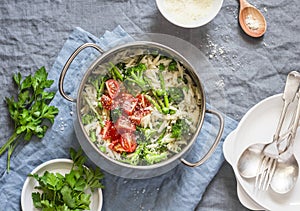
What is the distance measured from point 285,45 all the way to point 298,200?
456mm

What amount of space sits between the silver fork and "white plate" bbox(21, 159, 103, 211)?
46 centimetres

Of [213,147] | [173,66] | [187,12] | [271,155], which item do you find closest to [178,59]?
[173,66]

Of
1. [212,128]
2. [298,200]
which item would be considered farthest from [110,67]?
[298,200]

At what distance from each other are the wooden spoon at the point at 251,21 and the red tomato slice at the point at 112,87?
1.38ft

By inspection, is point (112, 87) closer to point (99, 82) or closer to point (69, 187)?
point (99, 82)

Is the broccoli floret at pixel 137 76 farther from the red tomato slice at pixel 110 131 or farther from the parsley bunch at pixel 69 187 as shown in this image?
the parsley bunch at pixel 69 187

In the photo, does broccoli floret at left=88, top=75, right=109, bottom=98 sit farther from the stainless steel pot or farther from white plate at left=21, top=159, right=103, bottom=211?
white plate at left=21, top=159, right=103, bottom=211

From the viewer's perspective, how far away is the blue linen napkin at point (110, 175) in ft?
6.43

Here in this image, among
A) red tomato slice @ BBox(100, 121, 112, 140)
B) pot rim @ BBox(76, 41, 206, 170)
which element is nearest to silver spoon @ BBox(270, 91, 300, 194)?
pot rim @ BBox(76, 41, 206, 170)

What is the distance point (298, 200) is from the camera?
2000 millimetres

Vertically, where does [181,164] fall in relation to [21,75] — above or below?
below

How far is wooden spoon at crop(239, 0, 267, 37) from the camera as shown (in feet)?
6.66

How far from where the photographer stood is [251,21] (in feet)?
6.66

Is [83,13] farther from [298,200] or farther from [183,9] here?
[298,200]
